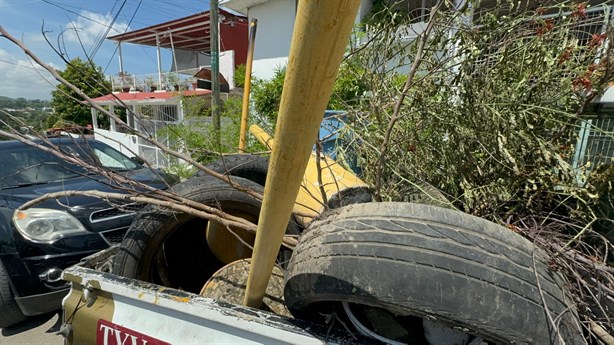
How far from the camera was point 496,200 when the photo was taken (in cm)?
A: 186

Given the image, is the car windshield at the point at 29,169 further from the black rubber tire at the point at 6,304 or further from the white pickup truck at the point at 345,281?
the white pickup truck at the point at 345,281

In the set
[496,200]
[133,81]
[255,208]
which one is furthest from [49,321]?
[133,81]

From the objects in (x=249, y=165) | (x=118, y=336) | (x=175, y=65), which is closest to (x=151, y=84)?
(x=175, y=65)

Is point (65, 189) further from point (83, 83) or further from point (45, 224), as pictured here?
point (83, 83)

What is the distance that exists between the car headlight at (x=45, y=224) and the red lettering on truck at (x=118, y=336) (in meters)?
1.90

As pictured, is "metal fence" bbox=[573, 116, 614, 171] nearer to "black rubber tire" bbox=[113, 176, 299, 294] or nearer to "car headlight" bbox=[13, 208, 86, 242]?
"black rubber tire" bbox=[113, 176, 299, 294]

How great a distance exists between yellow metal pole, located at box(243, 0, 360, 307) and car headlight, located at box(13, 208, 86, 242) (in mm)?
2837

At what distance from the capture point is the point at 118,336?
1.45m

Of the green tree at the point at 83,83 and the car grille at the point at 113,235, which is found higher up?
the green tree at the point at 83,83

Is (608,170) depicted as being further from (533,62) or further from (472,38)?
(472,38)

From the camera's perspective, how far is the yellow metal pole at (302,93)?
677 mm

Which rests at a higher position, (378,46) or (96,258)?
(378,46)

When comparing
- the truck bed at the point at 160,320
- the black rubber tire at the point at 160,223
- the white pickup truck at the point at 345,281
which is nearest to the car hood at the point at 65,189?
the black rubber tire at the point at 160,223

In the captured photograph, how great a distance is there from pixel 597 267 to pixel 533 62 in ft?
4.56
